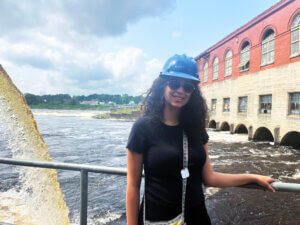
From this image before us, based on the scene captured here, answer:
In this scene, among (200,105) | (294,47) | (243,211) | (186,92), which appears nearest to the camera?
(186,92)

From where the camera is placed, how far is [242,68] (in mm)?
21000

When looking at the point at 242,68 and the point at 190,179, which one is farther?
the point at 242,68

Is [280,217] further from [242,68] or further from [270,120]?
[242,68]

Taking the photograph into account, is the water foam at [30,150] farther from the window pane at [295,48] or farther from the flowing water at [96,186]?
the window pane at [295,48]

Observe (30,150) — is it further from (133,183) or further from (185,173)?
(185,173)

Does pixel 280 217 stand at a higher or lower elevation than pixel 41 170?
lower

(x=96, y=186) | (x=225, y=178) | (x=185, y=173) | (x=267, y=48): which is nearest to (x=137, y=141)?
(x=185, y=173)

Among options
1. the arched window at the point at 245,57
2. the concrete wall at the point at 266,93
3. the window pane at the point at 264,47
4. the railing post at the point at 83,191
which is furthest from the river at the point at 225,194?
the arched window at the point at 245,57

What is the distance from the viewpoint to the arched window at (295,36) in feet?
47.3

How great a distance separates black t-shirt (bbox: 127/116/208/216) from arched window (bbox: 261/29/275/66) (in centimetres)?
1807

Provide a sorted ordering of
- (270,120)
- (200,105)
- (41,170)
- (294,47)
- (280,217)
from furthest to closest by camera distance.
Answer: (270,120)
(294,47)
(280,217)
(41,170)
(200,105)

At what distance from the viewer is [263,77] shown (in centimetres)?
1734

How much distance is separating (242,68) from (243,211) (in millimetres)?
17441

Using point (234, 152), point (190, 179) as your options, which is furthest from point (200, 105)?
point (234, 152)
